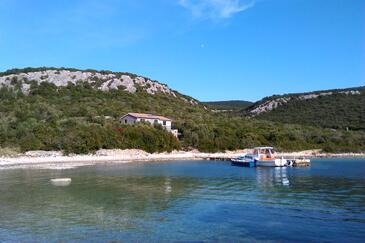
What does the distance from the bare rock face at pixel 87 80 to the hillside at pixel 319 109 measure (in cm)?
3207

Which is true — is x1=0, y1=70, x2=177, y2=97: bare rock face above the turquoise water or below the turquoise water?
above

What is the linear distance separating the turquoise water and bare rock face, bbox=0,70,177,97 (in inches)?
2902

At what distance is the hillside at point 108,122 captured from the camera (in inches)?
2702

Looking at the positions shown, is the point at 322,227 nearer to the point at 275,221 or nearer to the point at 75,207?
the point at 275,221

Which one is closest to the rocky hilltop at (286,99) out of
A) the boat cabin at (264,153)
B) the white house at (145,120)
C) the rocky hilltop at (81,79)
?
the rocky hilltop at (81,79)

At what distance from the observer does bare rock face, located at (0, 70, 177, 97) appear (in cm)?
10419

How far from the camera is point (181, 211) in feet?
72.7

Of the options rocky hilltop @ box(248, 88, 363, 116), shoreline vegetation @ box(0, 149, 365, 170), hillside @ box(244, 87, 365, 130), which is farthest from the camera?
rocky hilltop @ box(248, 88, 363, 116)

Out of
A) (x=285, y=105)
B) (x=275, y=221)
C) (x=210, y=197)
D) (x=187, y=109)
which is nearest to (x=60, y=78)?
(x=187, y=109)

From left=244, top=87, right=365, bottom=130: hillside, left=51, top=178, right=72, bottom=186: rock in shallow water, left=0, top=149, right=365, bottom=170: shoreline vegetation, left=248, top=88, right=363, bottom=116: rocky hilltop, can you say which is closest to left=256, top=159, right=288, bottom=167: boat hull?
left=0, top=149, right=365, bottom=170: shoreline vegetation

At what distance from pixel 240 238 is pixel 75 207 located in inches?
416

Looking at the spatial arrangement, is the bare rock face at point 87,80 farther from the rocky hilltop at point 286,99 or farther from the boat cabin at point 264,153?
the boat cabin at point 264,153

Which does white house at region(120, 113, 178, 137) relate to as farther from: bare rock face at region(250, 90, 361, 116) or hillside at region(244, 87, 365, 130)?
bare rock face at region(250, 90, 361, 116)

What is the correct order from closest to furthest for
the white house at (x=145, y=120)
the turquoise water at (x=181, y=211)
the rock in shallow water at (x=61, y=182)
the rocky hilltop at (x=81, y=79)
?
the turquoise water at (x=181, y=211), the rock in shallow water at (x=61, y=182), the white house at (x=145, y=120), the rocky hilltop at (x=81, y=79)
